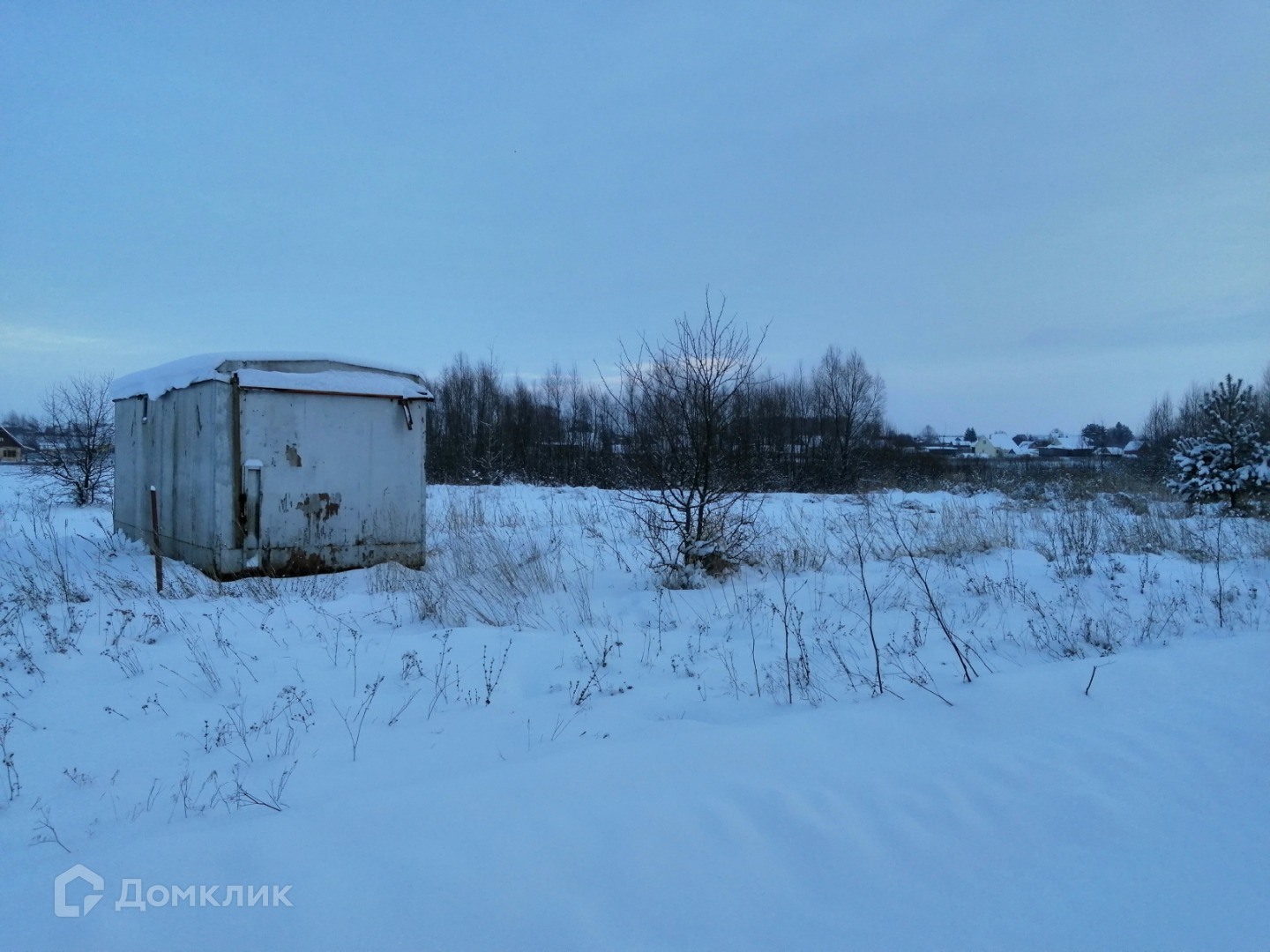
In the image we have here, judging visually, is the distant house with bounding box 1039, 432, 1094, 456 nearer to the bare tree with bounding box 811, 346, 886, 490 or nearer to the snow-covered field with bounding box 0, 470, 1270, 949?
the bare tree with bounding box 811, 346, 886, 490

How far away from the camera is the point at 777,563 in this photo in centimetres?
797

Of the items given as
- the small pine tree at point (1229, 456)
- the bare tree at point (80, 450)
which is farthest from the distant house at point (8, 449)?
the small pine tree at point (1229, 456)

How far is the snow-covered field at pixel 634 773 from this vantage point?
2.21 metres

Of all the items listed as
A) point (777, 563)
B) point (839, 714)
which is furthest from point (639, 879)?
point (777, 563)

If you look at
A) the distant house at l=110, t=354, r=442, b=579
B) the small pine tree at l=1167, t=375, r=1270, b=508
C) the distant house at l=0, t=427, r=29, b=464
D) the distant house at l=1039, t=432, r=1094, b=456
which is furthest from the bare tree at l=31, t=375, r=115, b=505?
the distant house at l=1039, t=432, r=1094, b=456

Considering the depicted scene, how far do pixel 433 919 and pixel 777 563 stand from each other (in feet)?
20.5

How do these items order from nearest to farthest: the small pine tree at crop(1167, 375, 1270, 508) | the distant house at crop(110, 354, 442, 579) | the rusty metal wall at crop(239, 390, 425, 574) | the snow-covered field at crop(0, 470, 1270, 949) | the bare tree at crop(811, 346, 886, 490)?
1. the snow-covered field at crop(0, 470, 1270, 949)
2. the distant house at crop(110, 354, 442, 579)
3. the rusty metal wall at crop(239, 390, 425, 574)
4. the small pine tree at crop(1167, 375, 1270, 508)
5. the bare tree at crop(811, 346, 886, 490)

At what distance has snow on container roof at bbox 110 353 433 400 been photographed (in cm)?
745

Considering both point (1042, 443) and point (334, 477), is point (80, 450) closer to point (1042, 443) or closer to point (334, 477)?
point (334, 477)

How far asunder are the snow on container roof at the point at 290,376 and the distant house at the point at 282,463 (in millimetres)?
14

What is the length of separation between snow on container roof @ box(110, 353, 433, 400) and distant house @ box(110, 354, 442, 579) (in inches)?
0.6

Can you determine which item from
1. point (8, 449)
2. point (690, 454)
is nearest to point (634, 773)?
point (690, 454)

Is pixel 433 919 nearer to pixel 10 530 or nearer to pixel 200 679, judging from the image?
pixel 200 679

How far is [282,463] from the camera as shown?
766cm
